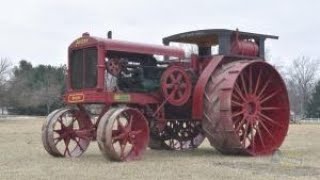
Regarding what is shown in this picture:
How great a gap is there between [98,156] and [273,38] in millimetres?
5765

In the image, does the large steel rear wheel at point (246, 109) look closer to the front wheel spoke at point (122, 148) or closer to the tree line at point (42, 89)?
the front wheel spoke at point (122, 148)

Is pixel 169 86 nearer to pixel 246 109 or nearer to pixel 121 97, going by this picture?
pixel 121 97

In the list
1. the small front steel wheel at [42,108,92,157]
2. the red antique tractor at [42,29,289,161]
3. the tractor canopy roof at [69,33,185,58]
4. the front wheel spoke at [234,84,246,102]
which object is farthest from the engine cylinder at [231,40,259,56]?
the small front steel wheel at [42,108,92,157]

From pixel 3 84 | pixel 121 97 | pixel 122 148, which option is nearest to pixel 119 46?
pixel 121 97

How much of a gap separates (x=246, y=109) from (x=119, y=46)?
359 cm

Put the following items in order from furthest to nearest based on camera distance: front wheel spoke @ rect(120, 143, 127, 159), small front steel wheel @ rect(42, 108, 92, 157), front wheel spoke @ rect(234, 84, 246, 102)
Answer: front wheel spoke @ rect(234, 84, 246, 102) → small front steel wheel @ rect(42, 108, 92, 157) → front wheel spoke @ rect(120, 143, 127, 159)

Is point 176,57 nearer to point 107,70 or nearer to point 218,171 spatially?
point 107,70

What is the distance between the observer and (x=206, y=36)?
16.5m

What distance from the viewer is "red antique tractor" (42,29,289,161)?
13.9m

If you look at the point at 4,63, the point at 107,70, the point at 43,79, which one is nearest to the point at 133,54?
the point at 107,70

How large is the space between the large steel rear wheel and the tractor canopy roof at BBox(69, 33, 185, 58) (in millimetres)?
1376

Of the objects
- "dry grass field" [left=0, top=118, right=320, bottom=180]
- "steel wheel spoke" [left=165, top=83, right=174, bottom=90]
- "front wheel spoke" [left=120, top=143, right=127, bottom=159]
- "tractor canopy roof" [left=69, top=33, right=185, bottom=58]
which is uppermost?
"tractor canopy roof" [left=69, top=33, right=185, bottom=58]

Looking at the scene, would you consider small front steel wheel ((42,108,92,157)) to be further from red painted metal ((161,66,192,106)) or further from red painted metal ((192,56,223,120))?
red painted metal ((192,56,223,120))

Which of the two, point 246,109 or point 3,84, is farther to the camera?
point 3,84
